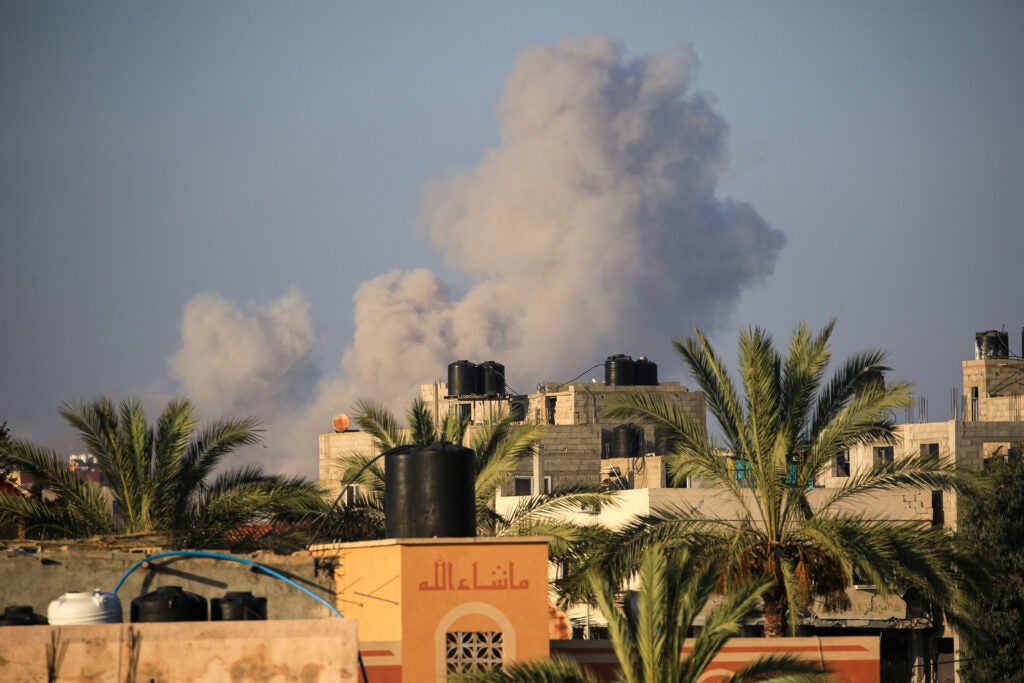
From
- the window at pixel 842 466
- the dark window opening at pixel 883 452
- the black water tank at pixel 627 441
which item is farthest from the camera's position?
the black water tank at pixel 627 441

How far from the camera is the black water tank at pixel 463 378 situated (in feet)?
218

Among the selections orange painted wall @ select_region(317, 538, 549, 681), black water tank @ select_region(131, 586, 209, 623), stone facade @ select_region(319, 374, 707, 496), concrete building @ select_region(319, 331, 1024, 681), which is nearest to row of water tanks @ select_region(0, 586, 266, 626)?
black water tank @ select_region(131, 586, 209, 623)

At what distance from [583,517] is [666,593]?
2144cm

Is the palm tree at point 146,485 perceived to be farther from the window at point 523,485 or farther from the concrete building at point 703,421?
the window at point 523,485

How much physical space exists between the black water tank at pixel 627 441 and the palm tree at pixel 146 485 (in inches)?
1305

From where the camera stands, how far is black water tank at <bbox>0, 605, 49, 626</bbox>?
664 inches

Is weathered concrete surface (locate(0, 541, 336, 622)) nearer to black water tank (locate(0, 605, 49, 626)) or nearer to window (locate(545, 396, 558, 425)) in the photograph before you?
black water tank (locate(0, 605, 49, 626))

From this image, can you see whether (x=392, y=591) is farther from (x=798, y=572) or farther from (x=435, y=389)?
(x=435, y=389)

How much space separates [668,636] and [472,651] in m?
3.80

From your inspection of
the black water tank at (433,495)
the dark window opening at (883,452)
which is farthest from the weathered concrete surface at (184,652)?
the dark window opening at (883,452)

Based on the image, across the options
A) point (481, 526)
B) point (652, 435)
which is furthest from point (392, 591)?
point (652, 435)

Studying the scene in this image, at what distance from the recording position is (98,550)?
63.7 feet

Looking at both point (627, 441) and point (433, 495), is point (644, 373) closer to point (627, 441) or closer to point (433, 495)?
point (627, 441)

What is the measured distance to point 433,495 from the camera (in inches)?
882
